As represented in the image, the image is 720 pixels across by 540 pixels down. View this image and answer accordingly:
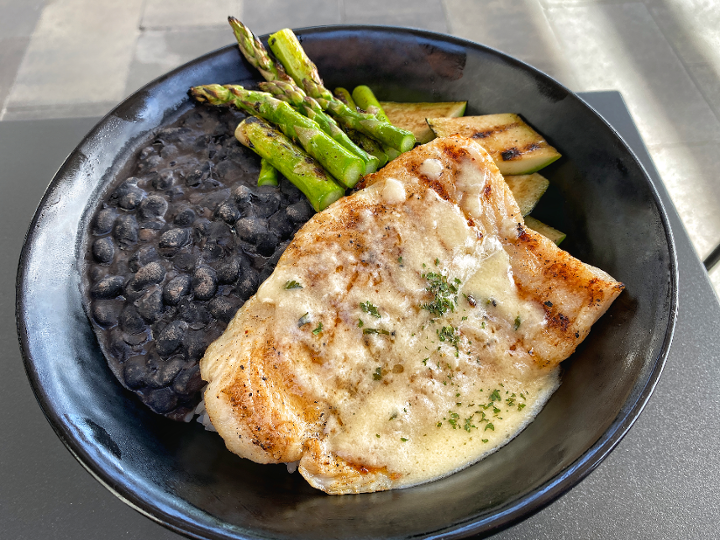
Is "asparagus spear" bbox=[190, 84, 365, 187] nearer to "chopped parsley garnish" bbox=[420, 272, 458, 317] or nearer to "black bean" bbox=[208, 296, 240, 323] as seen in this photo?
"chopped parsley garnish" bbox=[420, 272, 458, 317]

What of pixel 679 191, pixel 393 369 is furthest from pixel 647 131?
pixel 393 369

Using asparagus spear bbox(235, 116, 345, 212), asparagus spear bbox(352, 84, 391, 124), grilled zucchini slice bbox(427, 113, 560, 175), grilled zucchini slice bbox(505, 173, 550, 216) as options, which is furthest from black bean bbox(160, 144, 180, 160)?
grilled zucchini slice bbox(505, 173, 550, 216)

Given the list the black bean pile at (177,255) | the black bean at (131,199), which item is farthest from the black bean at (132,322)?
the black bean at (131,199)

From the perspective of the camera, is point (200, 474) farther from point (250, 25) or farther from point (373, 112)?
point (250, 25)

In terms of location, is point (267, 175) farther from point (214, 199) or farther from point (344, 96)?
point (344, 96)

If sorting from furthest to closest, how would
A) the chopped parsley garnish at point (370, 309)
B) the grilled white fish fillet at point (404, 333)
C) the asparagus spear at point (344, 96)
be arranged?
1. the asparagus spear at point (344, 96)
2. the chopped parsley garnish at point (370, 309)
3. the grilled white fish fillet at point (404, 333)

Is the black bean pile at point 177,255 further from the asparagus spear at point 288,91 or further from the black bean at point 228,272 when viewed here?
the asparagus spear at point 288,91

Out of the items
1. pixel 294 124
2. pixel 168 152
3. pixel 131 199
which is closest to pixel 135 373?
pixel 131 199
